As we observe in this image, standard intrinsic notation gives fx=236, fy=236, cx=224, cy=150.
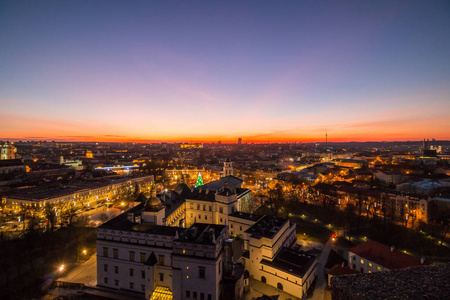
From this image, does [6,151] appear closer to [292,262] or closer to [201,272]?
[201,272]

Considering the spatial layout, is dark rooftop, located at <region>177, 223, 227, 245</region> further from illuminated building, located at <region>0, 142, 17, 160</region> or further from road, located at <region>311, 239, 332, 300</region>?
illuminated building, located at <region>0, 142, 17, 160</region>

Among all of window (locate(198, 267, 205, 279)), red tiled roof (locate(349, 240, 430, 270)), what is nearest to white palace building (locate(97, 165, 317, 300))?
window (locate(198, 267, 205, 279))

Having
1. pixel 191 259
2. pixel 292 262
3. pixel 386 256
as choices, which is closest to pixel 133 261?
pixel 191 259

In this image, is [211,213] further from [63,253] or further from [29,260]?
[29,260]

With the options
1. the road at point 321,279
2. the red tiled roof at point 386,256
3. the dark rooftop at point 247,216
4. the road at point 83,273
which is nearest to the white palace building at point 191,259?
the road at point 321,279

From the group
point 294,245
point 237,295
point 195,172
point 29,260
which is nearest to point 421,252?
point 294,245

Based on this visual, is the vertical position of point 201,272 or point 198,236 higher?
point 198,236

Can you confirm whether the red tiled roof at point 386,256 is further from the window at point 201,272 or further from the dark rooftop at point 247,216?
the window at point 201,272
